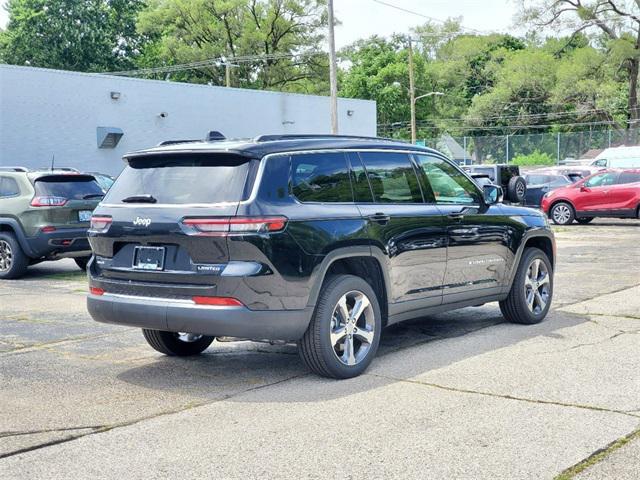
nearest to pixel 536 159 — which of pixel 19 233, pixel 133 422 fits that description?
pixel 19 233

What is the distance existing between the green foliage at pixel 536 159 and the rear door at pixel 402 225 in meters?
49.6

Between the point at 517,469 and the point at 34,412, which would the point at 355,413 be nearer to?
the point at 517,469

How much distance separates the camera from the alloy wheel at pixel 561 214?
24391 mm

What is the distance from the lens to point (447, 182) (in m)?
7.59

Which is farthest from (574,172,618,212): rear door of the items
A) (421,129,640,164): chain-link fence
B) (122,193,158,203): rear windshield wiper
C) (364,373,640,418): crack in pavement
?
(421,129,640,164): chain-link fence

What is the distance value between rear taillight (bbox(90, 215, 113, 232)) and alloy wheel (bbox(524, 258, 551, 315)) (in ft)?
13.2

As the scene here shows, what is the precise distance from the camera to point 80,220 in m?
12.8

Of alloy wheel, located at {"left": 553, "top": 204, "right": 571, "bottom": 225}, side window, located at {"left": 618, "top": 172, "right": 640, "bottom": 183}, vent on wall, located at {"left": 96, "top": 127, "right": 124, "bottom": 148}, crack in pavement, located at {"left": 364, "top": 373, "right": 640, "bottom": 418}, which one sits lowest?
alloy wheel, located at {"left": 553, "top": 204, "right": 571, "bottom": 225}

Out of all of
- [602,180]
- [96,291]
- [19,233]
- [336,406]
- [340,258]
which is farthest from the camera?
[602,180]

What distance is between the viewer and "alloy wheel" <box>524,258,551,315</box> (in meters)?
8.29

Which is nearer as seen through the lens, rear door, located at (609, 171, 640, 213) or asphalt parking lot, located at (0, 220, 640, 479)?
asphalt parking lot, located at (0, 220, 640, 479)

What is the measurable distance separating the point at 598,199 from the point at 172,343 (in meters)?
19.0

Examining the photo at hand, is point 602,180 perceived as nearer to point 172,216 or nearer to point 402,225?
point 402,225

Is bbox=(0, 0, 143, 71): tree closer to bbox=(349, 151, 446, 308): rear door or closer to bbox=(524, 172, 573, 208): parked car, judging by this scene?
bbox=(524, 172, 573, 208): parked car
